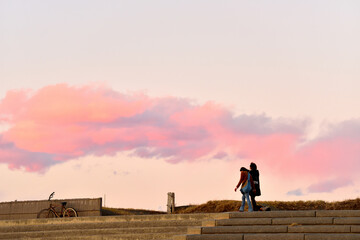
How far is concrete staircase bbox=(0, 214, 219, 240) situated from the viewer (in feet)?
71.3

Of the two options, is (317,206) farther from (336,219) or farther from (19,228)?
(19,228)

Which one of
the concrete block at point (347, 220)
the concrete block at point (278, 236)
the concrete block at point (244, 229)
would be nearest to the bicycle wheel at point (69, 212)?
the concrete block at point (244, 229)

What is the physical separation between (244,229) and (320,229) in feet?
7.34

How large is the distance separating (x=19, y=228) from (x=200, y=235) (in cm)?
872

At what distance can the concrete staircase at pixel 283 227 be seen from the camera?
18.6m

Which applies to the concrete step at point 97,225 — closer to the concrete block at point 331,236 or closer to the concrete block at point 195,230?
the concrete block at point 195,230

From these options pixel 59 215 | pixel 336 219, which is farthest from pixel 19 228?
pixel 336 219

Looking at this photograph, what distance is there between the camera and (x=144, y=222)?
2248 cm

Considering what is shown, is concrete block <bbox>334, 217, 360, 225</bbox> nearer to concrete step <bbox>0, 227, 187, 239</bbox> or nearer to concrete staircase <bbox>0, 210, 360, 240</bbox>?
concrete staircase <bbox>0, 210, 360, 240</bbox>

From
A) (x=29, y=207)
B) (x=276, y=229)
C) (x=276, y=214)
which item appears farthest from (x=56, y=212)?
(x=276, y=229)

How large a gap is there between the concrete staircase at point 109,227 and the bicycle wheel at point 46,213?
2.55 metres

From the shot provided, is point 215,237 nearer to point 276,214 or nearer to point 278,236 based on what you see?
point 278,236

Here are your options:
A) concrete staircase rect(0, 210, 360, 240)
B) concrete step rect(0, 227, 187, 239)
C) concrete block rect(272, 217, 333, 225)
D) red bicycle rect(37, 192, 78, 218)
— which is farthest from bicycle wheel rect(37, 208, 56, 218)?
concrete block rect(272, 217, 333, 225)

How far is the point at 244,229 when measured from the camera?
19641mm
